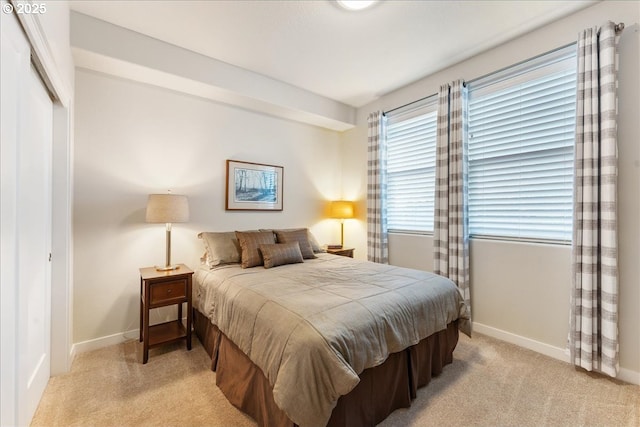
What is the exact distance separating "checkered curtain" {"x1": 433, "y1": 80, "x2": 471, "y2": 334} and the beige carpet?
0.86m

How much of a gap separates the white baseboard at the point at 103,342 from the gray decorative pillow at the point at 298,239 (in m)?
1.66

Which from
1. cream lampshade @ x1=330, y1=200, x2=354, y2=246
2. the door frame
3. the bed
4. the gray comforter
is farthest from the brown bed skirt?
cream lampshade @ x1=330, y1=200, x2=354, y2=246

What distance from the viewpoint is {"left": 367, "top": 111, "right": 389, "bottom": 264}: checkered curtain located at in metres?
3.77

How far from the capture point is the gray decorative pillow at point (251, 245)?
267 cm

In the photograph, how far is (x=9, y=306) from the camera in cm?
123

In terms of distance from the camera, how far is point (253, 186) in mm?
3480

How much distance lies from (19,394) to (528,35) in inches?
172

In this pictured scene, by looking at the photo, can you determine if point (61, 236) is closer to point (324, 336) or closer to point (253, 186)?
point (253, 186)

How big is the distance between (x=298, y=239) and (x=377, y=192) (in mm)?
1372

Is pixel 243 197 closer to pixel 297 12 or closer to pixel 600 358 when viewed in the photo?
pixel 297 12

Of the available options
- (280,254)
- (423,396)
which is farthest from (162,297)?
(423,396)

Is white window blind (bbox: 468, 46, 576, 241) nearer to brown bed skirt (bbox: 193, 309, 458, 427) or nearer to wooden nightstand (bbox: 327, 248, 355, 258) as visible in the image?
brown bed skirt (bbox: 193, 309, 458, 427)

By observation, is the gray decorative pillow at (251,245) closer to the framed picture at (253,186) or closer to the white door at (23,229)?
the framed picture at (253,186)

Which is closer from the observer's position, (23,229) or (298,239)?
(23,229)
